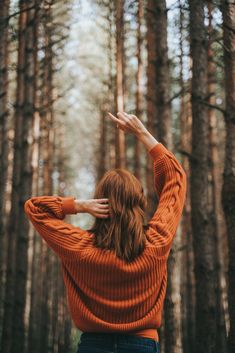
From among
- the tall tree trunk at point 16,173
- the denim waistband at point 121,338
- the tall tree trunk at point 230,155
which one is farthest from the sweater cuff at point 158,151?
the tall tree trunk at point 16,173

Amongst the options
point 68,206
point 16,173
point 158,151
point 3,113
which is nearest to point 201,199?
point 3,113

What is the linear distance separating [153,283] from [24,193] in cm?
661

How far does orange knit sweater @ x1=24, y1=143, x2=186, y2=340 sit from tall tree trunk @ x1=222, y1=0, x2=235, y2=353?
9.45 ft

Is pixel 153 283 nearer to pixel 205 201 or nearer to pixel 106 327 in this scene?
pixel 106 327

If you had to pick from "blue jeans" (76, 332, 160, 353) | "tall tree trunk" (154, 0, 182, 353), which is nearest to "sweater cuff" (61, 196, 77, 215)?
"blue jeans" (76, 332, 160, 353)

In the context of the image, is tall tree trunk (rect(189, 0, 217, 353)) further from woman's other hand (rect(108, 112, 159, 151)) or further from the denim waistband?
the denim waistband

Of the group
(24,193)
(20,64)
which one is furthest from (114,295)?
(20,64)

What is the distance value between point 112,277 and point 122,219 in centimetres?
26

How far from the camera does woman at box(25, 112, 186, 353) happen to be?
90.3 inches

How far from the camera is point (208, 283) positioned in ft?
21.8

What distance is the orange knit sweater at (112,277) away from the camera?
2303 mm

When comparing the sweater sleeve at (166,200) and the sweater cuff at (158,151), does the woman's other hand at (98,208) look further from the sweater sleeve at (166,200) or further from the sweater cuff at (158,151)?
the sweater cuff at (158,151)

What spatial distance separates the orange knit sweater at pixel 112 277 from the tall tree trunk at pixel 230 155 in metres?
2.88

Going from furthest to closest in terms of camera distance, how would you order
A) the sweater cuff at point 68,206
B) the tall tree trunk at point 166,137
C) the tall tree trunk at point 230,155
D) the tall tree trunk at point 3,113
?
the tall tree trunk at point 3,113, the tall tree trunk at point 166,137, the tall tree trunk at point 230,155, the sweater cuff at point 68,206
